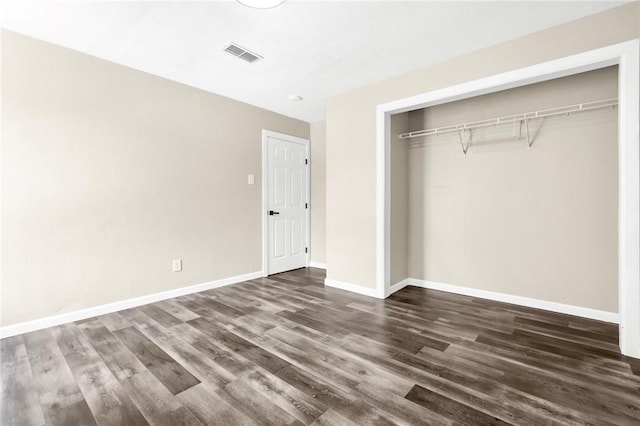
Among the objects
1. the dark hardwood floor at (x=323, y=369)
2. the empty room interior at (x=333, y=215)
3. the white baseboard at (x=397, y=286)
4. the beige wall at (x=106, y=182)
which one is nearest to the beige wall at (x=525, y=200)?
the empty room interior at (x=333, y=215)

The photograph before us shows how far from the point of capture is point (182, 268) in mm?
3596

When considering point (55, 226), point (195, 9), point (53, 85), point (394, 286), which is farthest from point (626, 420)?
point (53, 85)

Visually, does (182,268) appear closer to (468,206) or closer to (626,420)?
(468,206)

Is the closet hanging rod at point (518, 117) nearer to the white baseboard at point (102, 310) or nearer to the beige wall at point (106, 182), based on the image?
the beige wall at point (106, 182)

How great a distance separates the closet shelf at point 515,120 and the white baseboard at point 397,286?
177 cm

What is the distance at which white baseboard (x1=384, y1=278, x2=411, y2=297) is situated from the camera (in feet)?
11.7

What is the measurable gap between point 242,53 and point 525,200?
127 inches

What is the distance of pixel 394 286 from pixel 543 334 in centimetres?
154

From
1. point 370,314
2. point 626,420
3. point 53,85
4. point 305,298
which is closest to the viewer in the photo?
point 626,420

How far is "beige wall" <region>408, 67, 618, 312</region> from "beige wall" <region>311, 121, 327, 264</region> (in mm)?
1609

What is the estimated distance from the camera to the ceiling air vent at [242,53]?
2730 millimetres

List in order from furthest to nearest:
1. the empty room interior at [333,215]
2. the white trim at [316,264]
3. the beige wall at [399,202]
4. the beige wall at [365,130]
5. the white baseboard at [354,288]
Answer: the white trim at [316,264], the beige wall at [399,202], the white baseboard at [354,288], the beige wall at [365,130], the empty room interior at [333,215]

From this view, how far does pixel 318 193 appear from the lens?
5.16 meters

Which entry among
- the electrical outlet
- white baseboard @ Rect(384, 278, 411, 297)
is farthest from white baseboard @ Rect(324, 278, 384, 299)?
the electrical outlet
